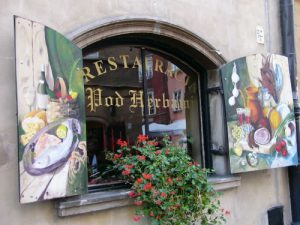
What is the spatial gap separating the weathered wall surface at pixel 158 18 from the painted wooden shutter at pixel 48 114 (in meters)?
0.20

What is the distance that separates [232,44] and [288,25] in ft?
4.10

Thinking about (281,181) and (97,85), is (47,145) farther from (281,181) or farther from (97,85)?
(281,181)

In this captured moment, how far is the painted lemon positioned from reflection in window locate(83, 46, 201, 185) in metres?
0.63

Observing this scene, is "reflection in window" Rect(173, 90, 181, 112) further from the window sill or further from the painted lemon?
the painted lemon

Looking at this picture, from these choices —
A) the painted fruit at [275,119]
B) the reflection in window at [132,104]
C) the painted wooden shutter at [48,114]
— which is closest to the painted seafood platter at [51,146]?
the painted wooden shutter at [48,114]

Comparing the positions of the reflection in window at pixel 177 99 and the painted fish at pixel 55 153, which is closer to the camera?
the painted fish at pixel 55 153

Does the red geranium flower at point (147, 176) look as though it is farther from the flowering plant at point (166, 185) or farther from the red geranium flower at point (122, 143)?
the red geranium flower at point (122, 143)

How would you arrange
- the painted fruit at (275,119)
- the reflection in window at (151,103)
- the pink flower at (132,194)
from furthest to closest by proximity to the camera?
the painted fruit at (275,119) < the reflection in window at (151,103) < the pink flower at (132,194)

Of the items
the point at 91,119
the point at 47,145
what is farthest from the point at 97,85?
the point at 47,145

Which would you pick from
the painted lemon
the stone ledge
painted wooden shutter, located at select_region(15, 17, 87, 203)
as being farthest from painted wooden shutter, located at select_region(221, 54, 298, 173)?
the painted lemon

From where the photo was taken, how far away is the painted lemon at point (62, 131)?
3.88 m

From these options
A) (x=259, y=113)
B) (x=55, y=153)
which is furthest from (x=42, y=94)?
(x=259, y=113)

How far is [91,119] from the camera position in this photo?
4.59 metres

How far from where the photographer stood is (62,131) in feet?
12.8
